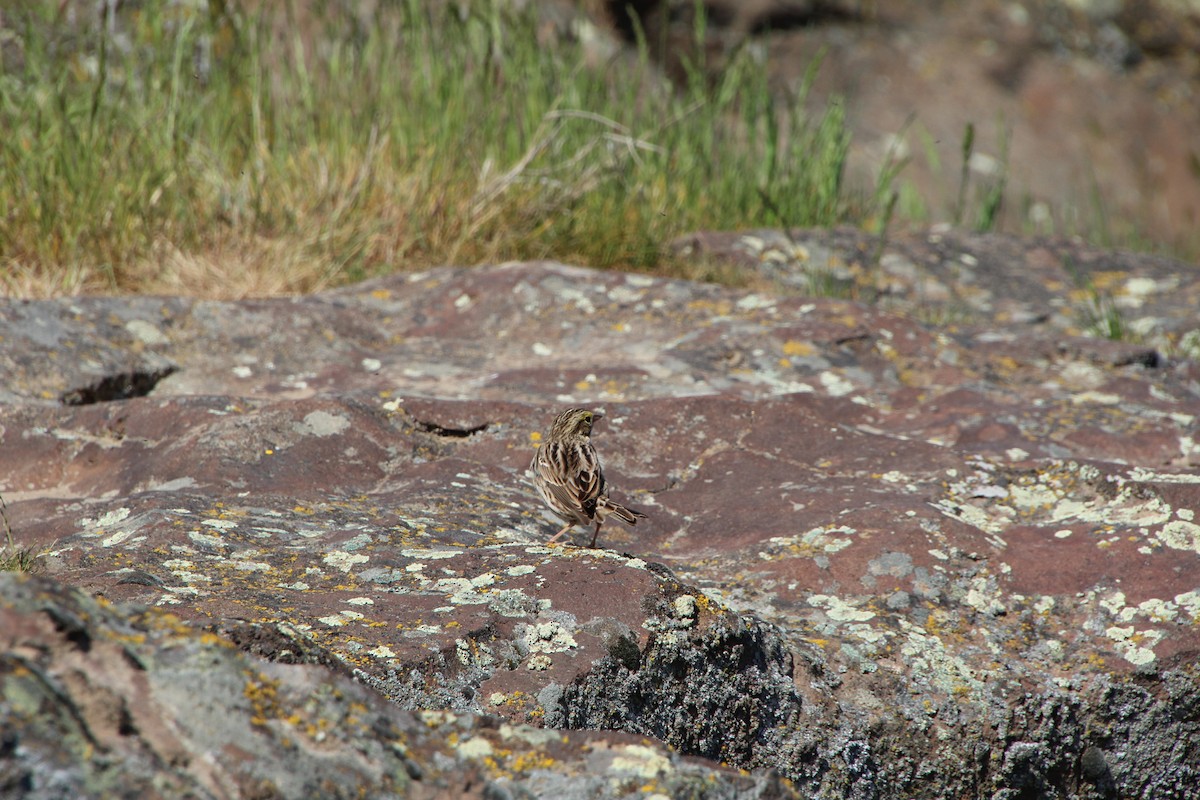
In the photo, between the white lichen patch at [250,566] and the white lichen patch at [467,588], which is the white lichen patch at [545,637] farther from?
the white lichen patch at [250,566]

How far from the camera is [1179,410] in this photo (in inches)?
155

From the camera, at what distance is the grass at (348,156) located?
16.5 feet

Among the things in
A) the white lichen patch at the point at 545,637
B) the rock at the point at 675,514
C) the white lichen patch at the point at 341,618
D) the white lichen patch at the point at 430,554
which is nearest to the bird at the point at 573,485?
the rock at the point at 675,514

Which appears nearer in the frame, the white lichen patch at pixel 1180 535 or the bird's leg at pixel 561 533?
the white lichen patch at pixel 1180 535

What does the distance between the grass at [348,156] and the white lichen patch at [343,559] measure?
2.63m

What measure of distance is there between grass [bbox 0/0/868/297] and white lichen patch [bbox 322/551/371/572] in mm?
2626

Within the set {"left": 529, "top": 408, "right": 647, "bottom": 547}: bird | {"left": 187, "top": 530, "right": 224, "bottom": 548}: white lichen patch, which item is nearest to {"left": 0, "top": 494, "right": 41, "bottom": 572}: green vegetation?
{"left": 187, "top": 530, "right": 224, "bottom": 548}: white lichen patch

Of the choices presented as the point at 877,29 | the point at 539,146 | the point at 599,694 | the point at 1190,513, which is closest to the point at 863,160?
the point at 877,29

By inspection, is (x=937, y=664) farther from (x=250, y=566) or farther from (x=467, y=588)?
(x=250, y=566)

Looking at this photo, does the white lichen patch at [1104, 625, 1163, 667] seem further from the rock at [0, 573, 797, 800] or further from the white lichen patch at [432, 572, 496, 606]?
the white lichen patch at [432, 572, 496, 606]

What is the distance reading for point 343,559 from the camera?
268 cm

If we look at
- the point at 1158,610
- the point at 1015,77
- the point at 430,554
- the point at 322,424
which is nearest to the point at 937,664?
the point at 1158,610

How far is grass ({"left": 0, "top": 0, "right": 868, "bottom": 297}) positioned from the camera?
197 inches

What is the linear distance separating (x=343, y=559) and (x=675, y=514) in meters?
1.04
